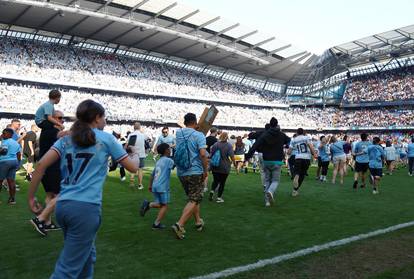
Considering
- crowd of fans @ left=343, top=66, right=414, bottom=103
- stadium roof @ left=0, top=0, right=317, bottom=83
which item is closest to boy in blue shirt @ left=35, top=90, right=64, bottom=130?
stadium roof @ left=0, top=0, right=317, bottom=83

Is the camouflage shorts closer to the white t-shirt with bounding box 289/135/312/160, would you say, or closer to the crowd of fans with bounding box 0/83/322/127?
the white t-shirt with bounding box 289/135/312/160

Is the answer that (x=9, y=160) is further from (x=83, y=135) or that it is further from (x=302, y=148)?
(x=302, y=148)

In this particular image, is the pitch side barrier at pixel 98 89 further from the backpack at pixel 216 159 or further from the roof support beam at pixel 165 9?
the backpack at pixel 216 159

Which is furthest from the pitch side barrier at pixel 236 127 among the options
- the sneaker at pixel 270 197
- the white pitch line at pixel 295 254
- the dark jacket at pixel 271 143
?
the white pitch line at pixel 295 254

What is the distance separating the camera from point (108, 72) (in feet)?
149

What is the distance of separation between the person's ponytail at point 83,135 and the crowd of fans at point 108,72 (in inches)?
1535

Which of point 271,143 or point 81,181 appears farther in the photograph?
point 271,143

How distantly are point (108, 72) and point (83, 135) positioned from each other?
44616mm

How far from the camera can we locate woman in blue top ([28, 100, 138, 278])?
2721 mm

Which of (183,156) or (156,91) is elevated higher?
(156,91)

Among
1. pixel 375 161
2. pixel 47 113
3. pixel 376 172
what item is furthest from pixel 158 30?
pixel 47 113

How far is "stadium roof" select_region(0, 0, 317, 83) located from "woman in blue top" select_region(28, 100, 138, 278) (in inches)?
1319

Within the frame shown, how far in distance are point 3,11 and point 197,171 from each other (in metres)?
36.2

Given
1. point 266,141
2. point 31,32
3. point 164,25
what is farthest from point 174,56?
point 266,141
